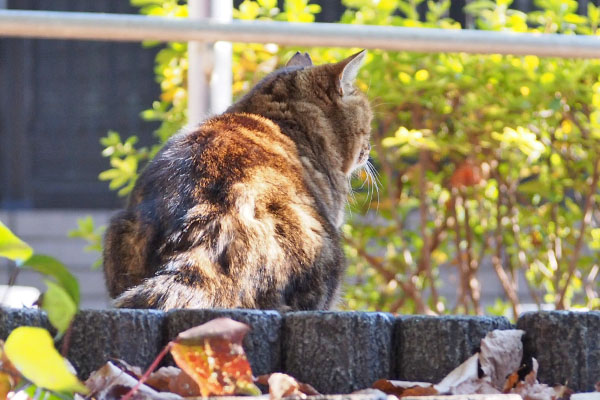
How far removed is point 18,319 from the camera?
113 centimetres

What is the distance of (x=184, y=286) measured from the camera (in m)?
1.44

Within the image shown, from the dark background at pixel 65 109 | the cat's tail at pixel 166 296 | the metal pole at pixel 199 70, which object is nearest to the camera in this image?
the cat's tail at pixel 166 296

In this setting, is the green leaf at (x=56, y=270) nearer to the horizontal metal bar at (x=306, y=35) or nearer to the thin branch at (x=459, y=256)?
the horizontal metal bar at (x=306, y=35)

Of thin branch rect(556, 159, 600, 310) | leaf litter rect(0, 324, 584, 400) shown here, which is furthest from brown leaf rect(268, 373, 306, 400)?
thin branch rect(556, 159, 600, 310)

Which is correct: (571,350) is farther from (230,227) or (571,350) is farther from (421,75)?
(421,75)

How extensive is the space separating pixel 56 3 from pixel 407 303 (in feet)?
13.5

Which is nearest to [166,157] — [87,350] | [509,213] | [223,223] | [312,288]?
[223,223]

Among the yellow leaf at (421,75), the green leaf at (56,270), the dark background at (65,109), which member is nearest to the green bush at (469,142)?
the yellow leaf at (421,75)

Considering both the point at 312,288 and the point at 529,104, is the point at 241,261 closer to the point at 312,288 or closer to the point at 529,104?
the point at 312,288

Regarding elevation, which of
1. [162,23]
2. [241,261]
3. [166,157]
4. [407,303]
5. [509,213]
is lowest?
[407,303]

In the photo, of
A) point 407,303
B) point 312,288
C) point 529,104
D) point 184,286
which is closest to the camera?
point 184,286

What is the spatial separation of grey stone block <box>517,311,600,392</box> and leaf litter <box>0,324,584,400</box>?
0.03m

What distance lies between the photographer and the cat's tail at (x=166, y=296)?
4.66 feet

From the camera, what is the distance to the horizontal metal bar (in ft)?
6.87
